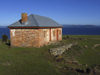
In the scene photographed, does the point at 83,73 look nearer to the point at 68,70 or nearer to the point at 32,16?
the point at 68,70

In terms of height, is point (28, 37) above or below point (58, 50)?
above

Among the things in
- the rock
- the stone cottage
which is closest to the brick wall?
the stone cottage

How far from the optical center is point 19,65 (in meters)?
14.2

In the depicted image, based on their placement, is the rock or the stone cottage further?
the stone cottage

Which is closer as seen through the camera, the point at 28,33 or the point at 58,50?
the point at 58,50

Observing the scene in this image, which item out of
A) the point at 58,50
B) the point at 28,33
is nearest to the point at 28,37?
the point at 28,33

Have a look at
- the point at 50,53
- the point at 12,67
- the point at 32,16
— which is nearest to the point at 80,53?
the point at 50,53

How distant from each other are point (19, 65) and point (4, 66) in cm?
158

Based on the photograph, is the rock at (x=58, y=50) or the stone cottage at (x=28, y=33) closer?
the rock at (x=58, y=50)

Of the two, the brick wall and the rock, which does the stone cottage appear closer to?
the brick wall

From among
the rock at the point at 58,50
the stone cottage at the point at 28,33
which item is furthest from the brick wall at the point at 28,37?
the rock at the point at 58,50

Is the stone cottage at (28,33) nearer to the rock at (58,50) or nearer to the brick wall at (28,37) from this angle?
the brick wall at (28,37)

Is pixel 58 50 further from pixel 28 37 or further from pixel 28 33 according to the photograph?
pixel 28 33

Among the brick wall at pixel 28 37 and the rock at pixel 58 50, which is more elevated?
the brick wall at pixel 28 37
